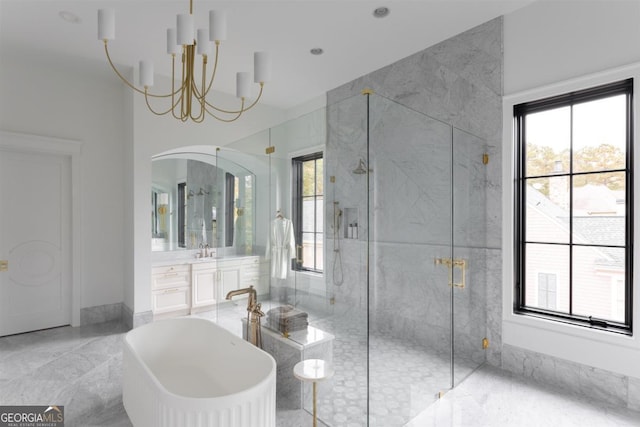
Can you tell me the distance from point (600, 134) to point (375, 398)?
236cm

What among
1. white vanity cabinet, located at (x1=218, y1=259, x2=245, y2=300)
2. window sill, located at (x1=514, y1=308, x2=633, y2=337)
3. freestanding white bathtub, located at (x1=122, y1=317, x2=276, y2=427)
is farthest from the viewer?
white vanity cabinet, located at (x1=218, y1=259, x2=245, y2=300)

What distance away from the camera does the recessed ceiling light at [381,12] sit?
272cm

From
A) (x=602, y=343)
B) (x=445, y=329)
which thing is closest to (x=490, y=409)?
(x=445, y=329)

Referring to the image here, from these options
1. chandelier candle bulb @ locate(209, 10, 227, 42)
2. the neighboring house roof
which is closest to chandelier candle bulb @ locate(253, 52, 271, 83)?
chandelier candle bulb @ locate(209, 10, 227, 42)

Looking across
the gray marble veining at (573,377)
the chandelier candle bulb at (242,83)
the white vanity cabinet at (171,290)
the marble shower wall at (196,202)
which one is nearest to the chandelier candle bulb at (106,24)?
the chandelier candle bulb at (242,83)

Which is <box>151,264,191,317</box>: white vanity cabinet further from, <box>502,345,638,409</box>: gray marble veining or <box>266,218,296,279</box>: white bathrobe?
<box>502,345,638,409</box>: gray marble veining

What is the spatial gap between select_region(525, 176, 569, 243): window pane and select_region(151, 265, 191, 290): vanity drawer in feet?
12.6

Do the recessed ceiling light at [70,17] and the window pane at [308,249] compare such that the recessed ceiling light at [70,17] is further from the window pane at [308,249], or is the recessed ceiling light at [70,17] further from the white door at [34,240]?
the window pane at [308,249]

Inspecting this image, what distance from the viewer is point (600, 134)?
243 centimetres

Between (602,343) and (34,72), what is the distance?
5.64 metres

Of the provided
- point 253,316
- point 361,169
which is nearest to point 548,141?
point 361,169

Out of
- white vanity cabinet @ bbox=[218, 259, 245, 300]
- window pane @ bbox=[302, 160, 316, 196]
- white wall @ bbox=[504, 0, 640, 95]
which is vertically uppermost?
white wall @ bbox=[504, 0, 640, 95]

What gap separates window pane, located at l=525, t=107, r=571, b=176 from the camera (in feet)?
8.52

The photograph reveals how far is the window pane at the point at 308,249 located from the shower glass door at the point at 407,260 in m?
0.42
